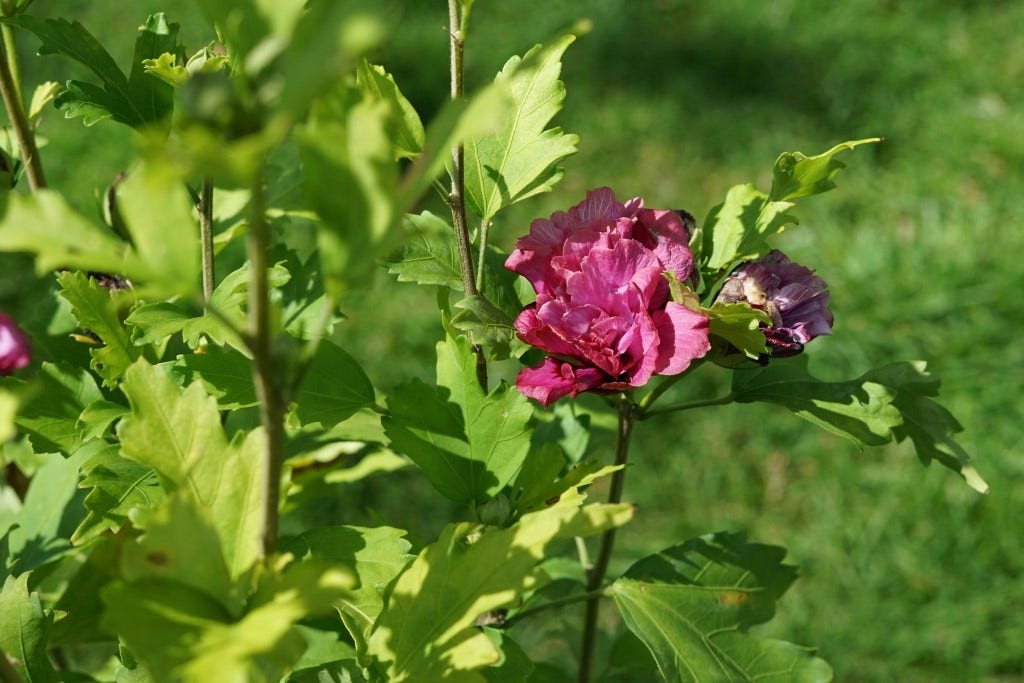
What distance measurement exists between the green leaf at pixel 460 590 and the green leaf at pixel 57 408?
14.0 inches

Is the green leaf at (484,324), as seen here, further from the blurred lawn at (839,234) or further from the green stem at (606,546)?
the blurred lawn at (839,234)

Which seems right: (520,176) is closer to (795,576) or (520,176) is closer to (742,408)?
(795,576)

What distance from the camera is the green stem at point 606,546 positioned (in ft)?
3.11

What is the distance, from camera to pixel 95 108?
93 centimetres

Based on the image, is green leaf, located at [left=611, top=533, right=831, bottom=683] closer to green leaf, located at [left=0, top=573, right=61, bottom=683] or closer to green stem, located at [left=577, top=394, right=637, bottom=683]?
green stem, located at [left=577, top=394, right=637, bottom=683]

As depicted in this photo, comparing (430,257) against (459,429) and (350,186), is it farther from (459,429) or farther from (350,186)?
(350,186)

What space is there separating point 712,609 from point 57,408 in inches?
23.7

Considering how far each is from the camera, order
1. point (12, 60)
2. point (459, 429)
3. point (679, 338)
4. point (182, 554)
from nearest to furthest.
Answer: point (182, 554), point (679, 338), point (459, 429), point (12, 60)

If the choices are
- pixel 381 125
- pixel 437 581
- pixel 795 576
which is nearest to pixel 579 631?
pixel 795 576

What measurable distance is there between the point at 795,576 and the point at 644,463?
4.15 feet

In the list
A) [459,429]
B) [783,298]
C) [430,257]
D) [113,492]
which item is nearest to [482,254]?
[430,257]

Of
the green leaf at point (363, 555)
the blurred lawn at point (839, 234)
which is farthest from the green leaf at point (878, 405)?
the blurred lawn at point (839, 234)

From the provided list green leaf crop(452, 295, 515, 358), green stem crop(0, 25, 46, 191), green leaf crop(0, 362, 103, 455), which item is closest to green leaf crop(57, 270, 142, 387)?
green leaf crop(0, 362, 103, 455)

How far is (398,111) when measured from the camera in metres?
0.88
